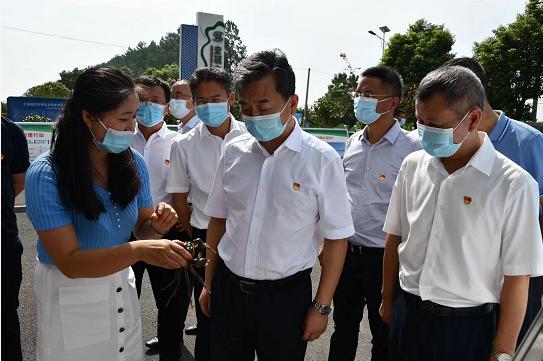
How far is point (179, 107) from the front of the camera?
414 centimetres

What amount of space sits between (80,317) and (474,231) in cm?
148

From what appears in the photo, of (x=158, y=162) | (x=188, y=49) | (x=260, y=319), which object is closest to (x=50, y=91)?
(x=188, y=49)

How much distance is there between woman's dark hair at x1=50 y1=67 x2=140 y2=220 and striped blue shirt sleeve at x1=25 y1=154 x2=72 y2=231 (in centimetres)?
2

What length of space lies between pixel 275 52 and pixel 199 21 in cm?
733

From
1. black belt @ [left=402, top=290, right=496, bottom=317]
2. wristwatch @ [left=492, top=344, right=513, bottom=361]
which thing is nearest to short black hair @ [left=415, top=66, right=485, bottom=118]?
black belt @ [left=402, top=290, right=496, bottom=317]

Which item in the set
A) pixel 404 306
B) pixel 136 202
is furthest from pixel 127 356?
pixel 404 306

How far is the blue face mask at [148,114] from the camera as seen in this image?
10.9ft

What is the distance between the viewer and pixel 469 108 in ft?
5.47

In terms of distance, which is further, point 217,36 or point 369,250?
point 217,36

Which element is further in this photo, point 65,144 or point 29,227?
point 29,227

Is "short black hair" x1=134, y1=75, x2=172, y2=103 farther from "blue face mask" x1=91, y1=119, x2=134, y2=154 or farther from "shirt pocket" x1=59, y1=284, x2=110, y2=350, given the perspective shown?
"shirt pocket" x1=59, y1=284, x2=110, y2=350

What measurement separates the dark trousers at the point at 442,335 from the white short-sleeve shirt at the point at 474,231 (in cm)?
7

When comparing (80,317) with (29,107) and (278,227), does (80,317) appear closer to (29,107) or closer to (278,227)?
(278,227)

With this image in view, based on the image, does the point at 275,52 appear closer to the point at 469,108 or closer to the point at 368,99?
the point at 469,108
